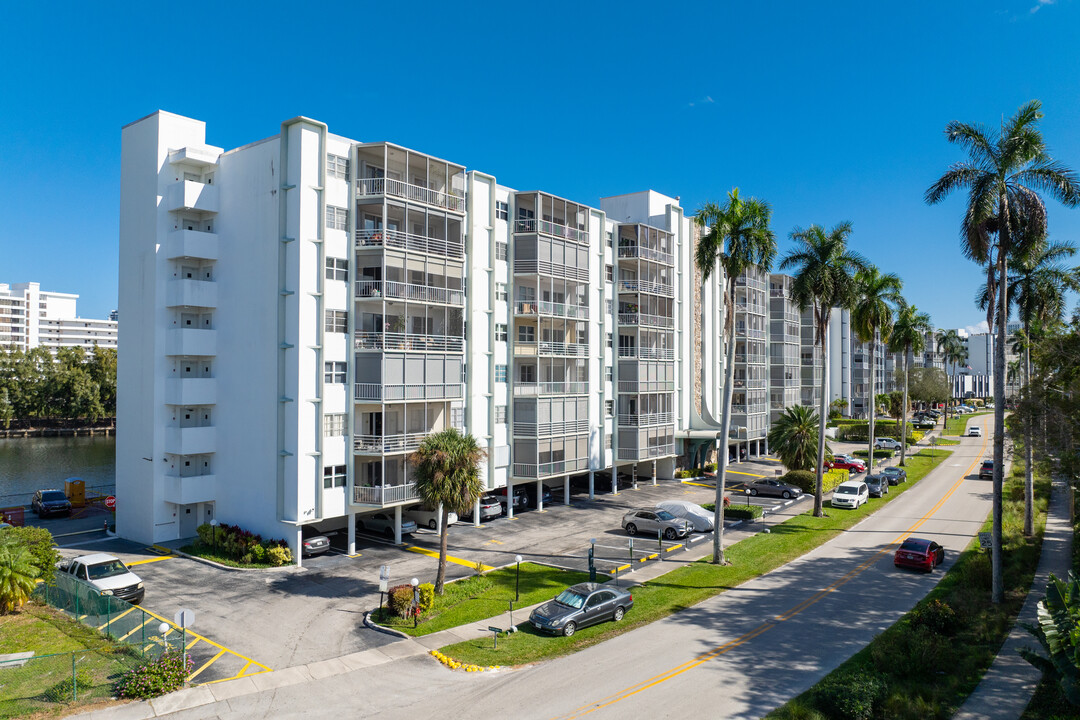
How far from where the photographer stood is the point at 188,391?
1396 inches

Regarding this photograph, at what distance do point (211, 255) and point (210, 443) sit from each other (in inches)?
407

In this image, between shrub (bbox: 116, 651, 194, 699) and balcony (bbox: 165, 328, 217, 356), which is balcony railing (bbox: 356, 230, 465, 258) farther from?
shrub (bbox: 116, 651, 194, 699)

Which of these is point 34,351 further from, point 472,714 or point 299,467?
point 472,714

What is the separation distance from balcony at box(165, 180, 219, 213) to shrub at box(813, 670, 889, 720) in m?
36.0

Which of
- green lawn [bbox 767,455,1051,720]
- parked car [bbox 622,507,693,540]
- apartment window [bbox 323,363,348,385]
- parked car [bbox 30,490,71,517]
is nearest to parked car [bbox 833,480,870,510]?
parked car [bbox 622,507,693,540]

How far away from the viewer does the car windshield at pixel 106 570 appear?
2650cm

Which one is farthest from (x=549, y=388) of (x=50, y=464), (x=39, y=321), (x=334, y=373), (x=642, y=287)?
(x=39, y=321)

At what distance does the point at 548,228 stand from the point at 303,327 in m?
18.7

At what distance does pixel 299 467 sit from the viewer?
32.4 meters

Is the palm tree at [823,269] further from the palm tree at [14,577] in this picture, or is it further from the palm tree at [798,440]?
the palm tree at [14,577]

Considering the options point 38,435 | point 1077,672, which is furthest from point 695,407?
point 38,435

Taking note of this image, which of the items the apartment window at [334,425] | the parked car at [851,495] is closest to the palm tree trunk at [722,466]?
the parked car at [851,495]

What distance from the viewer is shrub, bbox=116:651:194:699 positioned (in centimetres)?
1859

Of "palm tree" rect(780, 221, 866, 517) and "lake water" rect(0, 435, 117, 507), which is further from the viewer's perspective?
"lake water" rect(0, 435, 117, 507)
